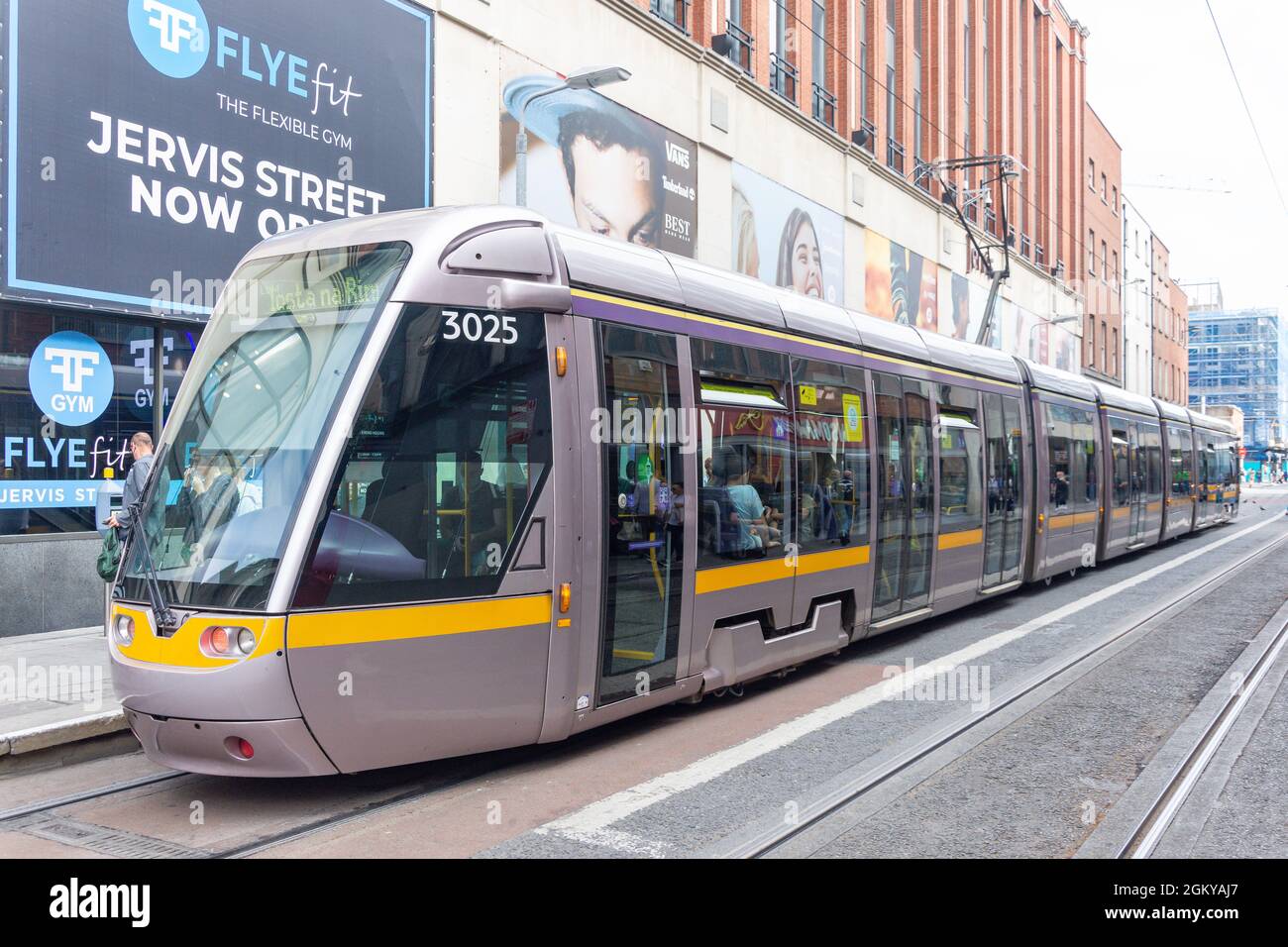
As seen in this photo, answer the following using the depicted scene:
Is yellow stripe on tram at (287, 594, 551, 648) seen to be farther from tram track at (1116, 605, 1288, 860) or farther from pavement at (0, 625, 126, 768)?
tram track at (1116, 605, 1288, 860)

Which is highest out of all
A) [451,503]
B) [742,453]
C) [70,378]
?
[70,378]

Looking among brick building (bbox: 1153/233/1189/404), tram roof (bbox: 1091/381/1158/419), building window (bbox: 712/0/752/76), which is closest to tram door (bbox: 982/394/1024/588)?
tram roof (bbox: 1091/381/1158/419)

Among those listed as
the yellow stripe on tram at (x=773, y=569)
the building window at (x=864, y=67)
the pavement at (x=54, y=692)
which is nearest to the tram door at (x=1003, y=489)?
the yellow stripe on tram at (x=773, y=569)

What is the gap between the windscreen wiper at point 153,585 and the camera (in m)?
5.31

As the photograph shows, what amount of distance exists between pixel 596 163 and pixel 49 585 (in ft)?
32.7

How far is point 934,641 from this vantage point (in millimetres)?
11078

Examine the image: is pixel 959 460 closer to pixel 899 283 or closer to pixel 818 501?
pixel 818 501

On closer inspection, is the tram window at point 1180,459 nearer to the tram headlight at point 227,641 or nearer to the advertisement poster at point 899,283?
the advertisement poster at point 899,283

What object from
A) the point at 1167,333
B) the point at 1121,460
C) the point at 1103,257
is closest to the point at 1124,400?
the point at 1121,460

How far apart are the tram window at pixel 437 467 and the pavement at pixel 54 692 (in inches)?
103

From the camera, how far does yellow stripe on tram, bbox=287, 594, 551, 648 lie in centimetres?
513

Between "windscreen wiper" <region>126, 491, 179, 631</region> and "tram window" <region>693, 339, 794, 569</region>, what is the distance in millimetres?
3202

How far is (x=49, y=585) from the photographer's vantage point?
10.4m
